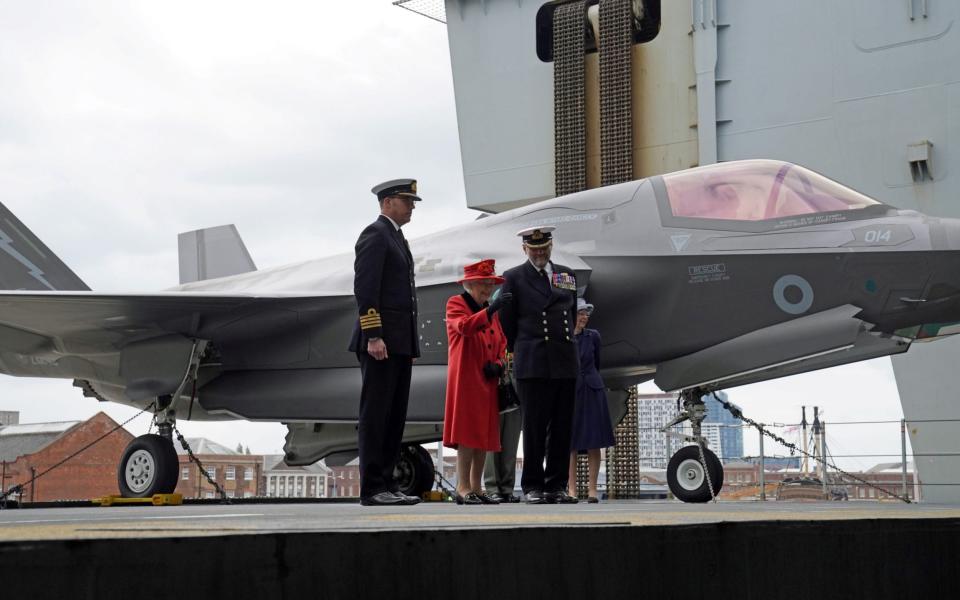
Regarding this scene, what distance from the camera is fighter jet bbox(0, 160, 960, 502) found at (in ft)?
26.0

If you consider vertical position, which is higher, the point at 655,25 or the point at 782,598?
the point at 655,25

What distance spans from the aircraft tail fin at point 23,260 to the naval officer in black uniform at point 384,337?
7720mm

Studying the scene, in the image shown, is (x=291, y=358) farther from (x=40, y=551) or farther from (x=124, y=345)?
(x=40, y=551)

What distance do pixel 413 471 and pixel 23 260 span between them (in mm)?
5184

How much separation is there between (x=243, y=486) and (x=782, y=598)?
193 ft

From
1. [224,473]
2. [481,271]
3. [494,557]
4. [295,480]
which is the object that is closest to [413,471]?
[481,271]

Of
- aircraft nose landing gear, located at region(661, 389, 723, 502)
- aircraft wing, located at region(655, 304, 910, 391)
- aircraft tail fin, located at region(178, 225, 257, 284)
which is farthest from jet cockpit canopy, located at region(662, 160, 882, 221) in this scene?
aircraft tail fin, located at region(178, 225, 257, 284)

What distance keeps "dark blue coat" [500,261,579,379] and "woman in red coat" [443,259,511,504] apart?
8.6 inches

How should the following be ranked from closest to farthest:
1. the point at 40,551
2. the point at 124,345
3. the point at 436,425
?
the point at 40,551
the point at 436,425
the point at 124,345

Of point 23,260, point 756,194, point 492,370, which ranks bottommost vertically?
point 492,370

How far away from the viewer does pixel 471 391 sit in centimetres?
672

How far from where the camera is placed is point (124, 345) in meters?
11.0

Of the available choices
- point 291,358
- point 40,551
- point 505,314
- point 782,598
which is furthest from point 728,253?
point 40,551

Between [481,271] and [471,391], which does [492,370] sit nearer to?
[471,391]
